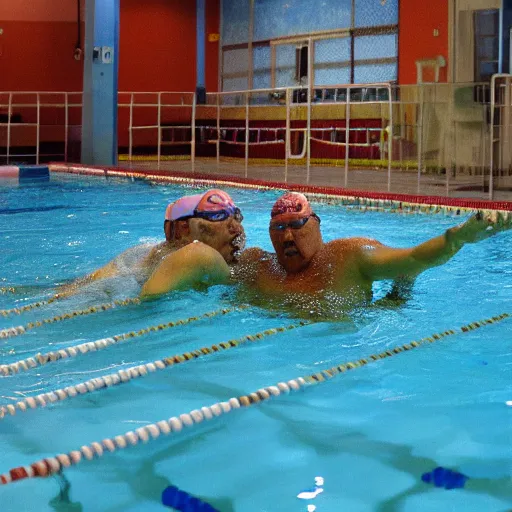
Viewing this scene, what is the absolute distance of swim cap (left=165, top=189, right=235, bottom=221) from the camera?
4191 mm

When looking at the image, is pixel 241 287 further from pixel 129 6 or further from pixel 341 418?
pixel 129 6

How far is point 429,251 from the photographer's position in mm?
3586

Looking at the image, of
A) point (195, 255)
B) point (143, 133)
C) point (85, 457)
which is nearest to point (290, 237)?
point (195, 255)

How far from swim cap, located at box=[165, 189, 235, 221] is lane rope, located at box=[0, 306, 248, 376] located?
19.3 inches

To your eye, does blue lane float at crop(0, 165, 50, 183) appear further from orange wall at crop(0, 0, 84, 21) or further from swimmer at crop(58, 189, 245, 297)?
swimmer at crop(58, 189, 245, 297)

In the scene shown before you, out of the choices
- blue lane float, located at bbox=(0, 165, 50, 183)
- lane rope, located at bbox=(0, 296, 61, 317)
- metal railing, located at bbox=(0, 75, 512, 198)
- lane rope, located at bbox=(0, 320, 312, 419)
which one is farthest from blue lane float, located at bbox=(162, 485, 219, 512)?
blue lane float, located at bbox=(0, 165, 50, 183)

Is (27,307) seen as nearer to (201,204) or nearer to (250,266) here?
(201,204)

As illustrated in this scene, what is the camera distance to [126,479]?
93.9 inches

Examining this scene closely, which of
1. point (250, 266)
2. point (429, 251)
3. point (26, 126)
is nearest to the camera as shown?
point (429, 251)

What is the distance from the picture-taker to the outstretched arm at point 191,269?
3893mm

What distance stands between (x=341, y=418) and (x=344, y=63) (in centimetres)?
1467

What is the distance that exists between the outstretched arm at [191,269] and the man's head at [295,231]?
0.93 feet

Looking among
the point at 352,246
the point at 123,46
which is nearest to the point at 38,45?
the point at 123,46

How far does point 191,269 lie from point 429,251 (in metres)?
1.04
